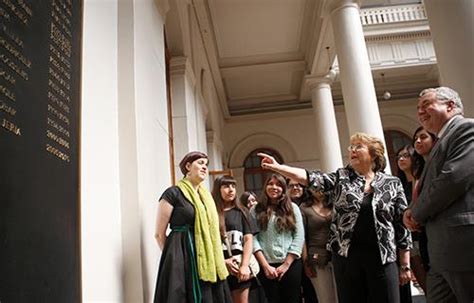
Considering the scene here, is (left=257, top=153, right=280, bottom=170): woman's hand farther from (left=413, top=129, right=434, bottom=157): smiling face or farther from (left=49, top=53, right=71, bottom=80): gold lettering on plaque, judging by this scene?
(left=49, top=53, right=71, bottom=80): gold lettering on plaque

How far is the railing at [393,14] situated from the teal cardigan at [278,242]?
8397 millimetres

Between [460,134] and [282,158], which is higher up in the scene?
[282,158]

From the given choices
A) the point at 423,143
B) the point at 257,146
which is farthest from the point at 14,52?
the point at 257,146

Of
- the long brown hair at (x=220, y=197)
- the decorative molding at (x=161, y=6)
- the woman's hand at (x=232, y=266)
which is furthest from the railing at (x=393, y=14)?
the woman's hand at (x=232, y=266)

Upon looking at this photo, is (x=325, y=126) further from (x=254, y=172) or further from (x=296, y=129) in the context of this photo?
(x=254, y=172)

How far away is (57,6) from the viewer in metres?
1.90

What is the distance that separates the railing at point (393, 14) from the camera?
405 inches

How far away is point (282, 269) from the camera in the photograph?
11.3 feet

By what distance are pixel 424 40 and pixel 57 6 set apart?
11.1 m

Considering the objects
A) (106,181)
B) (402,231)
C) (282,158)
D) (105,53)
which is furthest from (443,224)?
(282,158)

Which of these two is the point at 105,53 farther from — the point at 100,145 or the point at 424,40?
the point at 424,40

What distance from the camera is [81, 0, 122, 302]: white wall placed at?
7.42 ft

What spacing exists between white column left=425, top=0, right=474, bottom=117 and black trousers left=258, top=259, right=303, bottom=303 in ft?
6.41

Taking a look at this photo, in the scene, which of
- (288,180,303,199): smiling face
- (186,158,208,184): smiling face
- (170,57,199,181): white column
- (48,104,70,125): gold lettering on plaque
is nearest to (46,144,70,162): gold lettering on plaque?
(48,104,70,125): gold lettering on plaque
